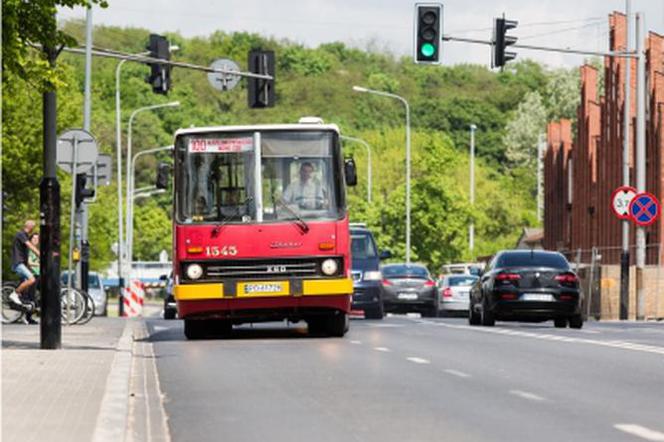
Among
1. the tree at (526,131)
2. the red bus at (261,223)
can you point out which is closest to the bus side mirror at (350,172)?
the red bus at (261,223)

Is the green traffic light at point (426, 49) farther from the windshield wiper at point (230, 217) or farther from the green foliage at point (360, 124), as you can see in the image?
the green foliage at point (360, 124)

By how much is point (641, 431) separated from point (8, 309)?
24.5 meters

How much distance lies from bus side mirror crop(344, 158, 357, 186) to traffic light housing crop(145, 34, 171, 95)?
951cm

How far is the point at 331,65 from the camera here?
620 feet

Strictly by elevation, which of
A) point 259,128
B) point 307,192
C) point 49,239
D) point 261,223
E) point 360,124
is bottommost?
point 49,239

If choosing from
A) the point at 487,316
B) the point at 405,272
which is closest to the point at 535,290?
the point at 487,316

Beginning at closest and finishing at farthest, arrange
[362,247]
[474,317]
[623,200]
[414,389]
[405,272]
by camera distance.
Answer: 1. [414,389]
2. [474,317]
3. [362,247]
4. [623,200]
5. [405,272]

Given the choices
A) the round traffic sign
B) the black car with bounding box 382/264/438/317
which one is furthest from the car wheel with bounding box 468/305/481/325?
the black car with bounding box 382/264/438/317

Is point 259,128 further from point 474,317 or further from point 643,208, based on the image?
point 643,208

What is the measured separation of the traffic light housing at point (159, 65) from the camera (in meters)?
36.0

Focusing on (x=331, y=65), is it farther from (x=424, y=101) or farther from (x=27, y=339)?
(x=27, y=339)

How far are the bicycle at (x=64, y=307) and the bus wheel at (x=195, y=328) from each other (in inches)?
261

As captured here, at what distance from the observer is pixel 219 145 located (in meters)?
27.4

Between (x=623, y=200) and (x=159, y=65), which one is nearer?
(x=159, y=65)
